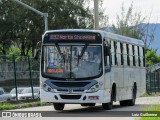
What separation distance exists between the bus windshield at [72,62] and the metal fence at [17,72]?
353 inches

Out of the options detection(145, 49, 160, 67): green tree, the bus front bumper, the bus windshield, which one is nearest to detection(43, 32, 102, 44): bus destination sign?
the bus windshield

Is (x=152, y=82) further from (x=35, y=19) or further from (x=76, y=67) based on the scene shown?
(x=76, y=67)

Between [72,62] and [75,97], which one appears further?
[72,62]

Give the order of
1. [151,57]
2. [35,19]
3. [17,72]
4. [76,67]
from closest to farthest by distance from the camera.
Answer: [76,67]
[17,72]
[35,19]
[151,57]

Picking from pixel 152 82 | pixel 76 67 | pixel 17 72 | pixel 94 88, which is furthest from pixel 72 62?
pixel 152 82

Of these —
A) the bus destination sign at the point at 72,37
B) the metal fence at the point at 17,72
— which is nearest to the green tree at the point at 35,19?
the metal fence at the point at 17,72

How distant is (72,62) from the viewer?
24.3 meters

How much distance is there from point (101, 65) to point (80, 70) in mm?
852

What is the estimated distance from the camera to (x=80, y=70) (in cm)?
2420

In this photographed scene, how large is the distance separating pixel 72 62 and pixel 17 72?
11300 millimetres

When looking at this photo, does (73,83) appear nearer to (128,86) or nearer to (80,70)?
(80,70)

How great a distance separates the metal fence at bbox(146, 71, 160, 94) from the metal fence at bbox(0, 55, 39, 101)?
23518 millimetres

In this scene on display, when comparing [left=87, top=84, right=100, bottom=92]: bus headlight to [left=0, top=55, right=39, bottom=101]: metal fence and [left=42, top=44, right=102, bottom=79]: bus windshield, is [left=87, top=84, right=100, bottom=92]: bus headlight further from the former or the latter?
[left=0, top=55, right=39, bottom=101]: metal fence

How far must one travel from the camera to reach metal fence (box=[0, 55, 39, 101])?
1336 inches
